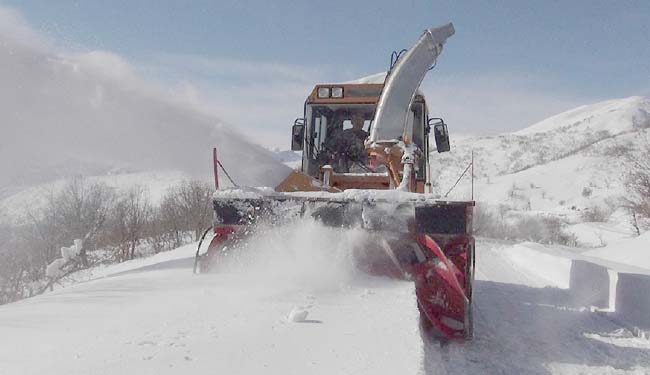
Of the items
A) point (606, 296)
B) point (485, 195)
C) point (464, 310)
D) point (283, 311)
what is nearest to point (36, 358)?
point (283, 311)

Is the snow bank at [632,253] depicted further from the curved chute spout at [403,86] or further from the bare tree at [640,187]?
the bare tree at [640,187]

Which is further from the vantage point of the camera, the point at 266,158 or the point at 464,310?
the point at 266,158

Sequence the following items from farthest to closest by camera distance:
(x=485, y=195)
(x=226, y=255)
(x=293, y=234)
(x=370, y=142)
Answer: (x=485, y=195)
(x=370, y=142)
(x=226, y=255)
(x=293, y=234)

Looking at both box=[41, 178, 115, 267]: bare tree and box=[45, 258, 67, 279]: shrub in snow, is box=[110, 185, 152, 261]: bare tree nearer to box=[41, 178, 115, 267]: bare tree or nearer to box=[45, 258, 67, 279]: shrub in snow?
box=[41, 178, 115, 267]: bare tree

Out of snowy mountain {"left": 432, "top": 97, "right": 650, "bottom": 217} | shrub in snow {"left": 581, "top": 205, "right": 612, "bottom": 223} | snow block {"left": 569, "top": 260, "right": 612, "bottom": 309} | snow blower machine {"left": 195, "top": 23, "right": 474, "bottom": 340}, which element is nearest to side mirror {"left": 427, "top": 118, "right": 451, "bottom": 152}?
snow blower machine {"left": 195, "top": 23, "right": 474, "bottom": 340}

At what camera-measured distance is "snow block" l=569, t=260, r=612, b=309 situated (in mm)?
6031

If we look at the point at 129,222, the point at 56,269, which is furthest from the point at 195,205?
the point at 56,269

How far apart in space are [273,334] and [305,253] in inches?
66.8

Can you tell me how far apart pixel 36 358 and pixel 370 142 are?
4.07 meters

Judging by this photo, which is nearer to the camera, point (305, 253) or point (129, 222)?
point (305, 253)

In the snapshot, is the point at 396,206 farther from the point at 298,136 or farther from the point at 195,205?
the point at 195,205

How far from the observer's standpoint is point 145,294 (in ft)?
12.8

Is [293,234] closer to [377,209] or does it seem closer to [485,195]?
[377,209]

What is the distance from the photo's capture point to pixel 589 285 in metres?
6.46
